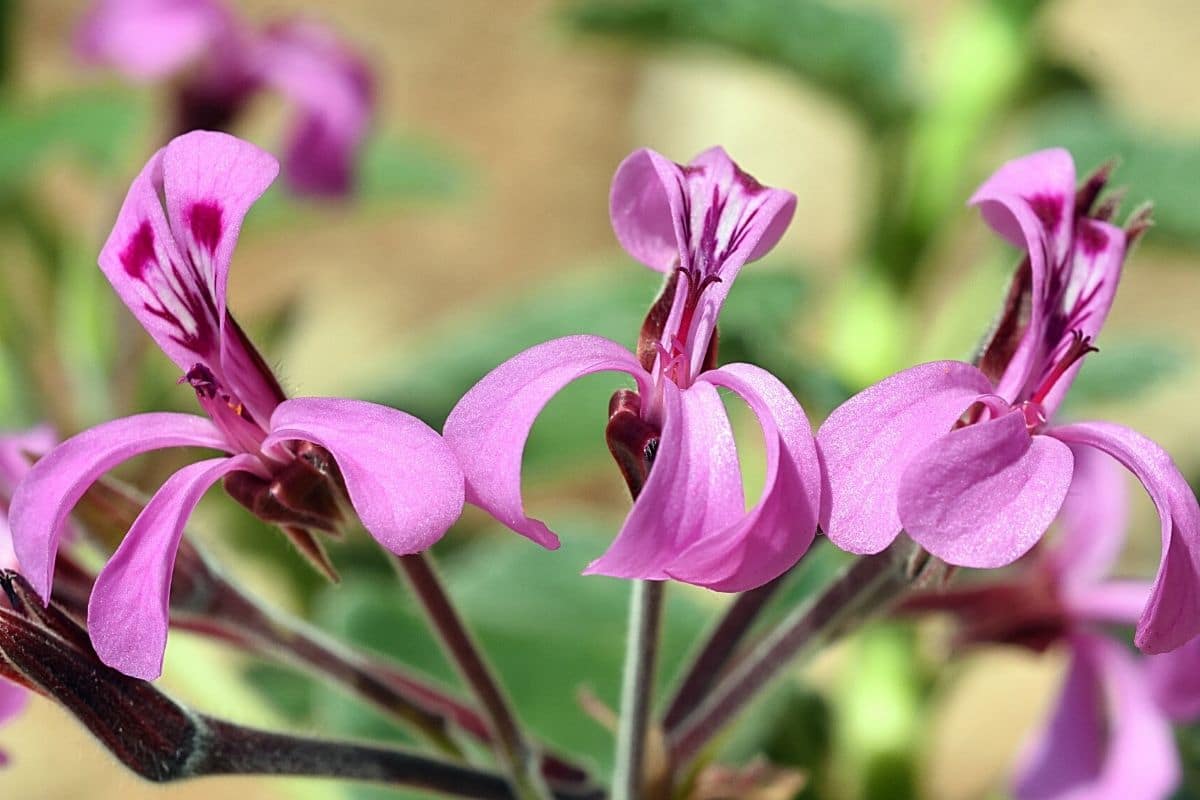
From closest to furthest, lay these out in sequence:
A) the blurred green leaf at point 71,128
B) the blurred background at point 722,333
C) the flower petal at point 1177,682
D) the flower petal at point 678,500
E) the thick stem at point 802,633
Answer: the flower petal at point 678,500 → the thick stem at point 802,633 → the flower petal at point 1177,682 → the blurred background at point 722,333 → the blurred green leaf at point 71,128

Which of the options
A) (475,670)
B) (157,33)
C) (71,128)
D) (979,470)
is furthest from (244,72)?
(979,470)

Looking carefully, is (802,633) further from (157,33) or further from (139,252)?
(157,33)

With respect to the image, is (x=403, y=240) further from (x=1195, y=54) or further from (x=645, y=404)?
(x=645, y=404)

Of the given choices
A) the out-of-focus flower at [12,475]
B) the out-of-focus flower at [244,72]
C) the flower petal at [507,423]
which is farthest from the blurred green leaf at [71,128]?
the flower petal at [507,423]

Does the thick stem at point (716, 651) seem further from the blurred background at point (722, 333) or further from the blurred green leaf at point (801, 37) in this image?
the blurred green leaf at point (801, 37)

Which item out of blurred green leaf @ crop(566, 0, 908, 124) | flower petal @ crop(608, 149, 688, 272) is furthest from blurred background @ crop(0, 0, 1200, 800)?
flower petal @ crop(608, 149, 688, 272)

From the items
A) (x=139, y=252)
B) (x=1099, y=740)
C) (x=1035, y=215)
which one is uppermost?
(x=139, y=252)

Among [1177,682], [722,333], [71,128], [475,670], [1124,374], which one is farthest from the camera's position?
[71,128]
